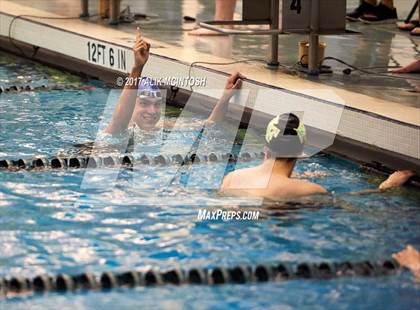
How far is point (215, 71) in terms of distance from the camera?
7098mm

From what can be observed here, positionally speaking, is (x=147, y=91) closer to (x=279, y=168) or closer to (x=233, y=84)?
(x=233, y=84)

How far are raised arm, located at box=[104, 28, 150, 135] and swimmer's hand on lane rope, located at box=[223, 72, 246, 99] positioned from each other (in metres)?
0.93

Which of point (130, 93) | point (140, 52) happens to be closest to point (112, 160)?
point (130, 93)

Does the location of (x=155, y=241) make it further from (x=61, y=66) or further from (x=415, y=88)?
(x=61, y=66)

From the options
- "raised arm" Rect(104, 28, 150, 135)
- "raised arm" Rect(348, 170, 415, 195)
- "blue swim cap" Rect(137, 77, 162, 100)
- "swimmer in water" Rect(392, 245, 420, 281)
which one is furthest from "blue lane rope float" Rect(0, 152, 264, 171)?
"swimmer in water" Rect(392, 245, 420, 281)

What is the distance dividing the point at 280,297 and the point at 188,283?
1.24ft

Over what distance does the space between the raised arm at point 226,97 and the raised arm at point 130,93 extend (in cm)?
86

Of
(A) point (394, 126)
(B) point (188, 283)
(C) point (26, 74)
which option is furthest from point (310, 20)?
(B) point (188, 283)

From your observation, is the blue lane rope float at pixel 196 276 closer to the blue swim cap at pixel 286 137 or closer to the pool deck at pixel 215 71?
the blue swim cap at pixel 286 137

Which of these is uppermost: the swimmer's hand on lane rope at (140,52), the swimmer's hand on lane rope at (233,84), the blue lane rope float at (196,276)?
the swimmer's hand on lane rope at (140,52)

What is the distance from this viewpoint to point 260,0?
736cm

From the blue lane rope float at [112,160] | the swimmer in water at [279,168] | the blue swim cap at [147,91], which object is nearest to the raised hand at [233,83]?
the blue swim cap at [147,91]

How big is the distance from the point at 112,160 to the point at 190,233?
1.30 metres

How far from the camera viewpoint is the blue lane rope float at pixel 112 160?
5.64m
